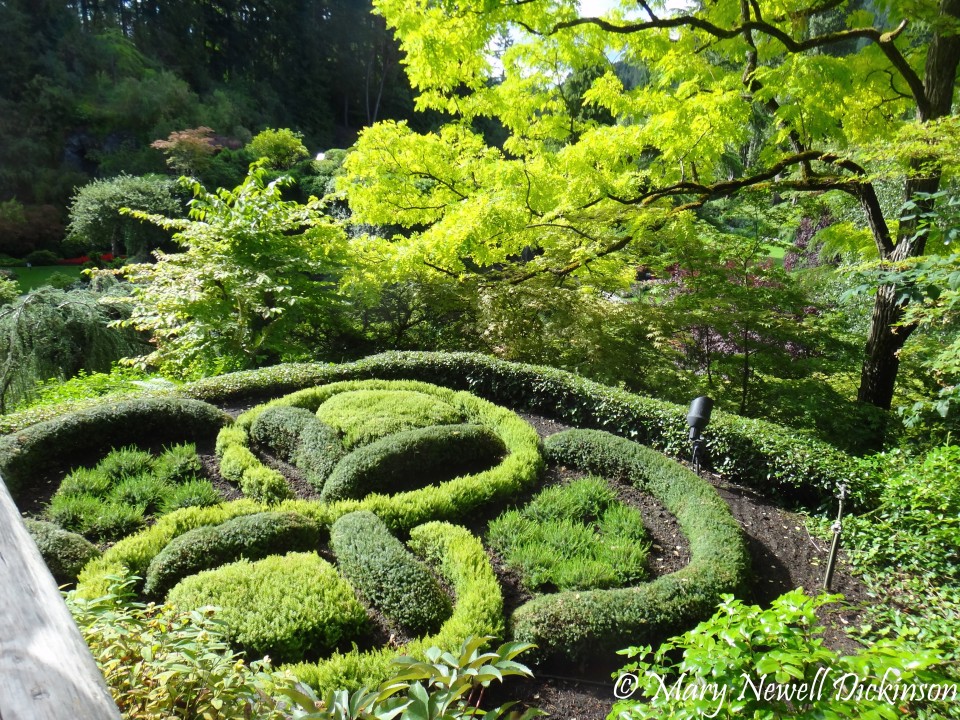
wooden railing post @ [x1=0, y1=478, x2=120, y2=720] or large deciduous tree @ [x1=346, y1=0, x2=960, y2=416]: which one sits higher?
large deciduous tree @ [x1=346, y1=0, x2=960, y2=416]

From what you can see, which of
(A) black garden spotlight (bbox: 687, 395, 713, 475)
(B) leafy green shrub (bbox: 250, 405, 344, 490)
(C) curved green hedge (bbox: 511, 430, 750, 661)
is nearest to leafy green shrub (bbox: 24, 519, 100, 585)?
(B) leafy green shrub (bbox: 250, 405, 344, 490)

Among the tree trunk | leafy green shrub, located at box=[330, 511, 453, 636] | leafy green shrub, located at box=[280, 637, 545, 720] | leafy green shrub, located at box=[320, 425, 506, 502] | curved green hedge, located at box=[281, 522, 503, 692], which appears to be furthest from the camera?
the tree trunk

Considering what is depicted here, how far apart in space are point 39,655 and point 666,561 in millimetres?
3694

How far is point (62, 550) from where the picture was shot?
334 cm

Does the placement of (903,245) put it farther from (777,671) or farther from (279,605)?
(279,605)

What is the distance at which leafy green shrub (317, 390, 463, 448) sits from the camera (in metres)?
4.93

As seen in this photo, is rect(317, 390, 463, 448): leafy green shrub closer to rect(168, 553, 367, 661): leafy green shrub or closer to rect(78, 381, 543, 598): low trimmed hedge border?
rect(78, 381, 543, 598): low trimmed hedge border

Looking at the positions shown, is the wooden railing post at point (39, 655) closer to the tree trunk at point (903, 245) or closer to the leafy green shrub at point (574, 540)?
the leafy green shrub at point (574, 540)

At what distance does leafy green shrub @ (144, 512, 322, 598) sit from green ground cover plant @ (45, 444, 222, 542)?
557 mm

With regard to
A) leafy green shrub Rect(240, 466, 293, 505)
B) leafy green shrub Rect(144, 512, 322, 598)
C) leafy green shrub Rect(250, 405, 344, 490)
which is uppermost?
leafy green shrub Rect(250, 405, 344, 490)

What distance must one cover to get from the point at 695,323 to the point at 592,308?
1230 millimetres

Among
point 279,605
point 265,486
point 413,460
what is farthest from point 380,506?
point 279,605

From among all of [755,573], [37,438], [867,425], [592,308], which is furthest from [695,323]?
[37,438]

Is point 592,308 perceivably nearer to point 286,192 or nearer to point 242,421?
point 242,421
